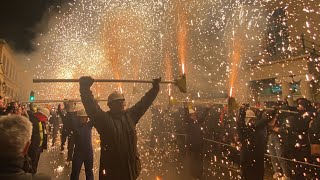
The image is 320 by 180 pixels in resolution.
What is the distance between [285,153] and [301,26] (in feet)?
34.2

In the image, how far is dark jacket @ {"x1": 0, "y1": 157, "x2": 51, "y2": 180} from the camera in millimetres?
1687

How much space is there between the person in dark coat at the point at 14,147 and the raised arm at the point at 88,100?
1.26 meters

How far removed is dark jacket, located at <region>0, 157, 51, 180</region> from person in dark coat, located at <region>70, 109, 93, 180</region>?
13.4 ft

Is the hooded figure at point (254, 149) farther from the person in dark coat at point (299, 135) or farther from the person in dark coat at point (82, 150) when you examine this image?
the person in dark coat at point (82, 150)

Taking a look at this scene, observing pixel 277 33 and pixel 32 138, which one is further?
pixel 277 33

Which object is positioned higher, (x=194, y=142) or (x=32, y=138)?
(x=32, y=138)

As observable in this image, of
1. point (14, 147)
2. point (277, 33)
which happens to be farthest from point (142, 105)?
point (277, 33)

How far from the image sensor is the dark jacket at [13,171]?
1687 mm

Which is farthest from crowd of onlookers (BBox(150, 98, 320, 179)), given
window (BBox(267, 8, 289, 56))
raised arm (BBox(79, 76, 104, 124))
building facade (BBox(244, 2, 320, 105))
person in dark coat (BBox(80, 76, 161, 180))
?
window (BBox(267, 8, 289, 56))

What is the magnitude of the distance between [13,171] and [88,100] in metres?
1.59

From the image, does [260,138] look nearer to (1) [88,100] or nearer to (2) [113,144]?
(2) [113,144]

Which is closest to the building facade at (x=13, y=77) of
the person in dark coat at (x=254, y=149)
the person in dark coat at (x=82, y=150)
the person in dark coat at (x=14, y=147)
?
the person in dark coat at (x=82, y=150)

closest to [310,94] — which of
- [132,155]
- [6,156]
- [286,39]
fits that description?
[286,39]

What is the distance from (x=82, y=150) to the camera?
580 cm
